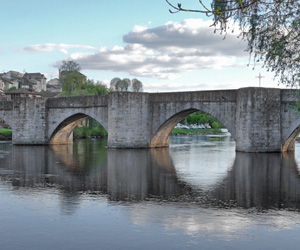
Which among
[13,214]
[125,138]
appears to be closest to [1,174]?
[13,214]

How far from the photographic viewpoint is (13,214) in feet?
36.6

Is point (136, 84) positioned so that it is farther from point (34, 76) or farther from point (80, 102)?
point (80, 102)

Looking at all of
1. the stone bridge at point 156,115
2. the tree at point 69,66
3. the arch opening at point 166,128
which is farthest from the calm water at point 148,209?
the tree at point 69,66

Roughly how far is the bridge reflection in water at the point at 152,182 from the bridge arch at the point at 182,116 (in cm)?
782

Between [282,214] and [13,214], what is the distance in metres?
6.85

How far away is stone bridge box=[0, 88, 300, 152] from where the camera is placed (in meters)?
31.0

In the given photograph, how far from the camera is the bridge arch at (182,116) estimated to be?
→ 107 feet

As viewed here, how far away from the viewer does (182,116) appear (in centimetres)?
3641

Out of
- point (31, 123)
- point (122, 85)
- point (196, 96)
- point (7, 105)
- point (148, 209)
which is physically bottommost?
point (148, 209)

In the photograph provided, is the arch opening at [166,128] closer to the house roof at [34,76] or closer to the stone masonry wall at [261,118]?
the stone masonry wall at [261,118]

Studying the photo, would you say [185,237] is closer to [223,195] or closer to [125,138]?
[223,195]

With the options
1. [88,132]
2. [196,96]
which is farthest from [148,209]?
[88,132]

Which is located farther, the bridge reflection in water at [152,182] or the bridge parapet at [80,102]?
the bridge parapet at [80,102]

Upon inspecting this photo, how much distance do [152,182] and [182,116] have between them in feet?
64.9
